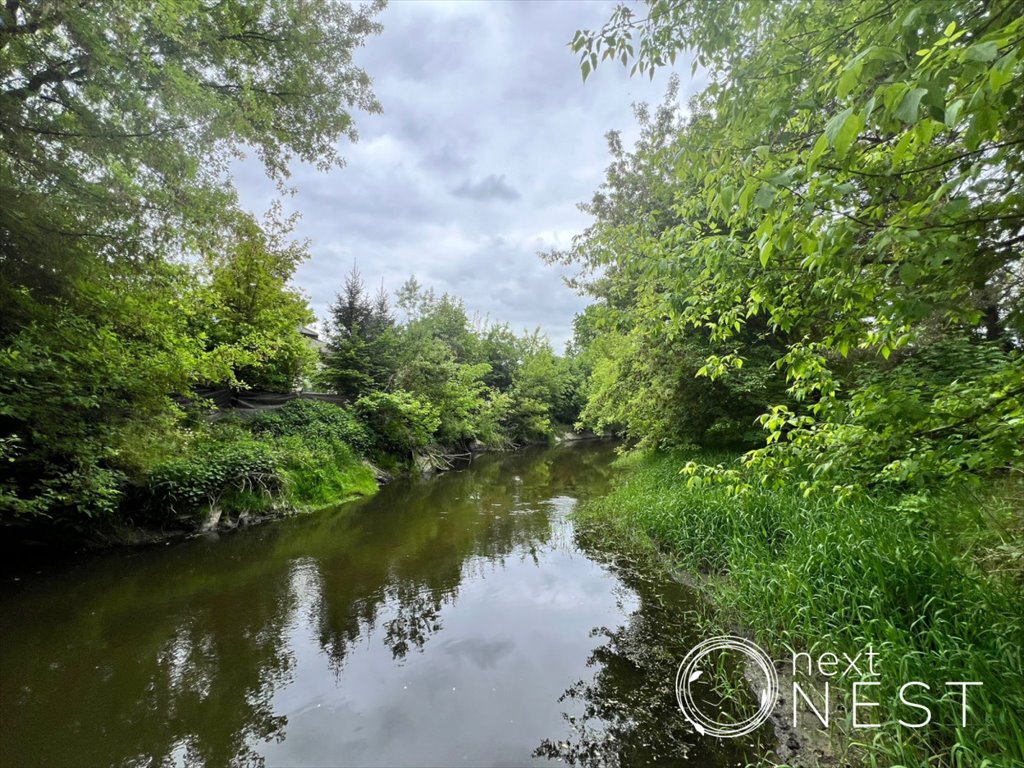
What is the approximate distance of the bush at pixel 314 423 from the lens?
12.4 m

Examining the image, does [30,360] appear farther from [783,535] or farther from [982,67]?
[783,535]

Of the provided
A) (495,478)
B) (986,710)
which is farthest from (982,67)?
(495,478)

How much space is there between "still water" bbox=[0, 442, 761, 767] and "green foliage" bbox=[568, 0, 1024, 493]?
2520 millimetres

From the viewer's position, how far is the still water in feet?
10.4

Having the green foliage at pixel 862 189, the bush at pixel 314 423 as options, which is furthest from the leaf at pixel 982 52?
the bush at pixel 314 423

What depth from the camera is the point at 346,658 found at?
439 centimetres

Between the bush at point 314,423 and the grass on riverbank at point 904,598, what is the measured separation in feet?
38.0

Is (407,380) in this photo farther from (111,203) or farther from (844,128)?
(844,128)

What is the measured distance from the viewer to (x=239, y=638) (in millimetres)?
4699

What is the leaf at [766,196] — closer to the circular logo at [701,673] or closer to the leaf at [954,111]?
the leaf at [954,111]

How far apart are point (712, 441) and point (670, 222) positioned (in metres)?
5.25

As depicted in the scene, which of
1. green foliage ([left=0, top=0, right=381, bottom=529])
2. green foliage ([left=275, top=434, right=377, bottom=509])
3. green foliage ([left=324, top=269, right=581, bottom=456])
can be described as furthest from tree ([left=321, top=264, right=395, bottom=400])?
green foliage ([left=0, top=0, right=381, bottom=529])

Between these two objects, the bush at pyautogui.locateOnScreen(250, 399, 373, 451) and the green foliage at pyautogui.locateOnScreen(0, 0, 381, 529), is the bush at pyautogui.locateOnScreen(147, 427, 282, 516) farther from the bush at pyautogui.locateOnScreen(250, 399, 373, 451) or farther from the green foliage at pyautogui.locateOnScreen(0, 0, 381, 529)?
the bush at pyautogui.locateOnScreen(250, 399, 373, 451)

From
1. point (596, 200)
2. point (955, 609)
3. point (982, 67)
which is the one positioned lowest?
point (955, 609)
